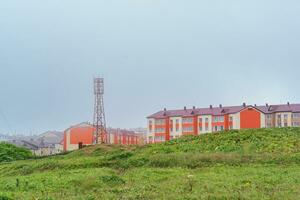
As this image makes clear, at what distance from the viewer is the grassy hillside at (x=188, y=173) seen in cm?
1212

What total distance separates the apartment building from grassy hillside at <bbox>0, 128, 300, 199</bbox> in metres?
46.0

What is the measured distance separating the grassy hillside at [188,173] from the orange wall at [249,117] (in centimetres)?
4568

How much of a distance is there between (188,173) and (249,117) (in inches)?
2323

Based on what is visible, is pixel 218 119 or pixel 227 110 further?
pixel 218 119

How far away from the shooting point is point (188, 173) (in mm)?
17141

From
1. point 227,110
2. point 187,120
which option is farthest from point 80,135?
point 227,110

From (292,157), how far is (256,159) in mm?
1592

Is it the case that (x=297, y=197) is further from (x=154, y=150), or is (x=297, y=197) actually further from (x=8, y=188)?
(x=154, y=150)

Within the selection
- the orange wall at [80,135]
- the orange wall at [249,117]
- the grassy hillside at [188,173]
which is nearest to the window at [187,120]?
the orange wall at [249,117]

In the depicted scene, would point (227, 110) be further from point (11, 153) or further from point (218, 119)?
point (11, 153)

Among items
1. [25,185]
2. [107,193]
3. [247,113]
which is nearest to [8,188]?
[25,185]

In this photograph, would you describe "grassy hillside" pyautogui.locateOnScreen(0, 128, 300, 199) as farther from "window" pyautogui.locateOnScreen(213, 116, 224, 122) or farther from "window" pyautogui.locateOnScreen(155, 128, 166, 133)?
"window" pyautogui.locateOnScreen(155, 128, 166, 133)

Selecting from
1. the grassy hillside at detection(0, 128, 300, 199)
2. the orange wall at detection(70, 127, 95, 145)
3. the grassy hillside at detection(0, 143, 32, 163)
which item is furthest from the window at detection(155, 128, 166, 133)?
the grassy hillside at detection(0, 128, 300, 199)

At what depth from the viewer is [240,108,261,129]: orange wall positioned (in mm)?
73812
